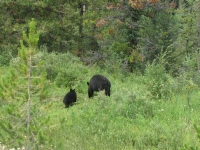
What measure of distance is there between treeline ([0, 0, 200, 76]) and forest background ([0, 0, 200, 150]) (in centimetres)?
6

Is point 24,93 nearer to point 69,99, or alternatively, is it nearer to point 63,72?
point 69,99

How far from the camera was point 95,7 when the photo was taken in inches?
882

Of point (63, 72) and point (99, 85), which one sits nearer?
point (99, 85)

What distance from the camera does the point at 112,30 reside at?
18250mm

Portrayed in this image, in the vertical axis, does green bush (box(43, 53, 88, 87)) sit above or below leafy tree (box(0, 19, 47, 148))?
below

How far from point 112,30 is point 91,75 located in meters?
4.00

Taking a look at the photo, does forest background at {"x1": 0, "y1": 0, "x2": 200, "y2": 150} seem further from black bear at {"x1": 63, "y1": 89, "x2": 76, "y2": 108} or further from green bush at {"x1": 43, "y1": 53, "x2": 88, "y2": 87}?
black bear at {"x1": 63, "y1": 89, "x2": 76, "y2": 108}

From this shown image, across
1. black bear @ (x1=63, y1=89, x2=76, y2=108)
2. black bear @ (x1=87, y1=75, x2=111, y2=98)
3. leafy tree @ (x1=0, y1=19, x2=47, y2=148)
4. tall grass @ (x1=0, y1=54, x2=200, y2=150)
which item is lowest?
black bear @ (x1=63, y1=89, x2=76, y2=108)

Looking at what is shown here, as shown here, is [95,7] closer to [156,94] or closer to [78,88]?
[78,88]

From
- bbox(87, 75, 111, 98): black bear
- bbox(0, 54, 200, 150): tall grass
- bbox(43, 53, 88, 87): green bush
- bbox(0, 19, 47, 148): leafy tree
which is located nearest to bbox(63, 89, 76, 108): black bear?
bbox(0, 54, 200, 150): tall grass

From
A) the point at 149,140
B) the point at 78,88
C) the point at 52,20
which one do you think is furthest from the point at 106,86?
the point at 52,20

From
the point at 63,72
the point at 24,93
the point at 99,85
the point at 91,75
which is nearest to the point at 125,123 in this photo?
the point at 24,93

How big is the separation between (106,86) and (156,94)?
7.03ft

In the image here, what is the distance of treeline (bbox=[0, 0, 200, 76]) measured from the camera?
17641 mm
